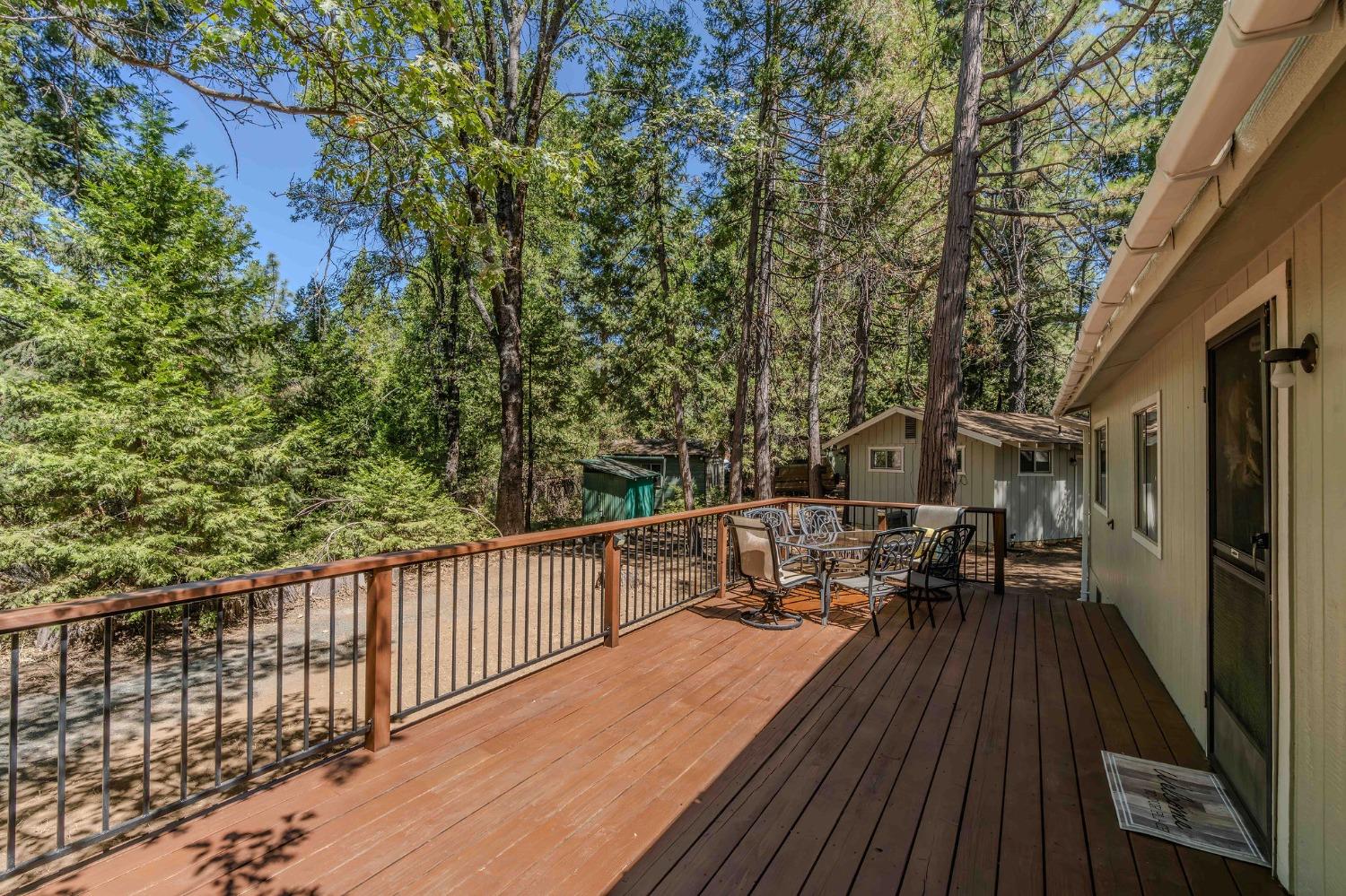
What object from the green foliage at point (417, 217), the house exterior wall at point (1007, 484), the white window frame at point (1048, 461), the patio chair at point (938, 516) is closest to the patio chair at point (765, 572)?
the patio chair at point (938, 516)

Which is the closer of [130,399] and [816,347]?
[130,399]

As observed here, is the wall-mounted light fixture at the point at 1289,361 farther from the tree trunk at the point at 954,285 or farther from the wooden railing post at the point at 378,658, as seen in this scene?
the tree trunk at the point at 954,285

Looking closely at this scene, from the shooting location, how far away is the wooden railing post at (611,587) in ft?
13.0

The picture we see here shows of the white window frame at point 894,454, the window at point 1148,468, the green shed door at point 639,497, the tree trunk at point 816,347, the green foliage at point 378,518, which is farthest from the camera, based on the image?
the green shed door at point 639,497

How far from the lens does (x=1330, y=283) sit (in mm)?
1585

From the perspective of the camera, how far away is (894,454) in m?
13.9

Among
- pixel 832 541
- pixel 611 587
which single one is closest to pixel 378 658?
pixel 611 587

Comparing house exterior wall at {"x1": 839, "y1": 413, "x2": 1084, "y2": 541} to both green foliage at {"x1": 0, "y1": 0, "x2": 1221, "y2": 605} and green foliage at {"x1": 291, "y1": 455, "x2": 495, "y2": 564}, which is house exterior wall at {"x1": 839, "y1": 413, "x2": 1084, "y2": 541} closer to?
green foliage at {"x1": 0, "y1": 0, "x2": 1221, "y2": 605}

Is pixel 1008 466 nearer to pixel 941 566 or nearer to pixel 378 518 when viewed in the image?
pixel 941 566

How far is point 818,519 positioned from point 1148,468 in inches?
147

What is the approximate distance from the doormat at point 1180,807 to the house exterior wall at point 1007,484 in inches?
371

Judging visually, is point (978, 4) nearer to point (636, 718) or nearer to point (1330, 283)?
point (1330, 283)

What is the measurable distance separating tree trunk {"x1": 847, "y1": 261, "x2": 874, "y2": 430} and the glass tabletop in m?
4.45

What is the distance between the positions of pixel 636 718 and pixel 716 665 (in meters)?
0.90
